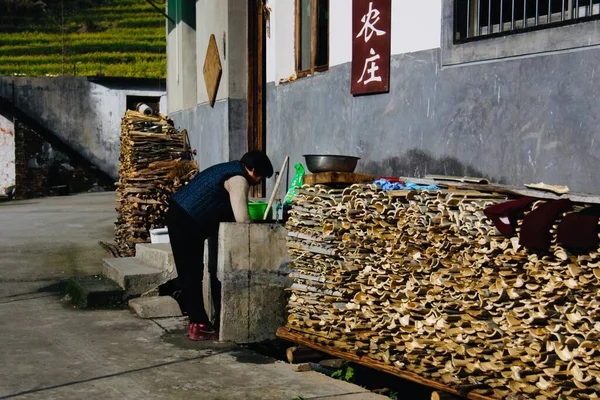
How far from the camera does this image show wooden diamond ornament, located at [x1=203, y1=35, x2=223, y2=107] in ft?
39.9

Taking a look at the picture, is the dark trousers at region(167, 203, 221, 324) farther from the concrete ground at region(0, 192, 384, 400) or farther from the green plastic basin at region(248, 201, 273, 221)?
the green plastic basin at region(248, 201, 273, 221)

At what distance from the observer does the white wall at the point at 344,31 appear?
7.19 metres

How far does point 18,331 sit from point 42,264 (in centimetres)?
393

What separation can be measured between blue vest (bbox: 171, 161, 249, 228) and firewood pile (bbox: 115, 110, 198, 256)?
4802mm

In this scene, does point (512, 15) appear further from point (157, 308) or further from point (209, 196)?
point (157, 308)

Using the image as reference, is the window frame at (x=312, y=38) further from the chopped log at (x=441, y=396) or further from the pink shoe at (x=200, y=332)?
the chopped log at (x=441, y=396)

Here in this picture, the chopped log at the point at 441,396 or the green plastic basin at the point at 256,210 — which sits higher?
the green plastic basin at the point at 256,210

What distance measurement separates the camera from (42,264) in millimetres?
11273

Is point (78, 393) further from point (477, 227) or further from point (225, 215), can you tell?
point (477, 227)

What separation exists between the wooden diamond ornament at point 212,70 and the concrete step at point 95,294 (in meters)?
4.14

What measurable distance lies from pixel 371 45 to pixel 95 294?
4.02 metres

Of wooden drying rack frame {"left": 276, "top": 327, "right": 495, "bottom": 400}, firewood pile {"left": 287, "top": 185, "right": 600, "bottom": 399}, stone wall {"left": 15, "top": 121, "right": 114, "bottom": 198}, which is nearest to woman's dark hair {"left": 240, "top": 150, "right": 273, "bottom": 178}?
firewood pile {"left": 287, "top": 185, "right": 600, "bottom": 399}

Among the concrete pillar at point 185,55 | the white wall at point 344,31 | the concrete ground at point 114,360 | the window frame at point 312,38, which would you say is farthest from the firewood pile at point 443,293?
the concrete pillar at point 185,55

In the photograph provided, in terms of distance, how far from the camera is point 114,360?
21.2 feet
